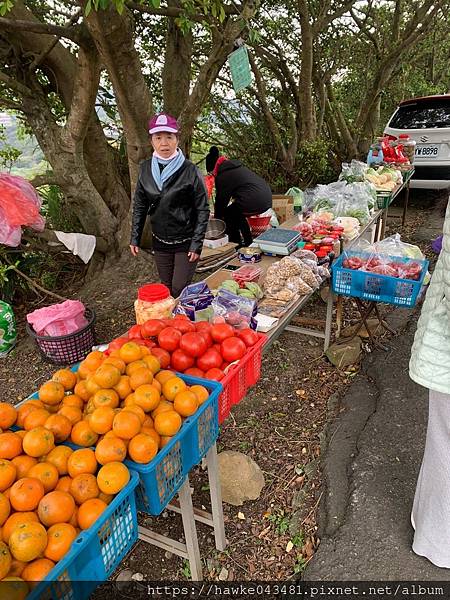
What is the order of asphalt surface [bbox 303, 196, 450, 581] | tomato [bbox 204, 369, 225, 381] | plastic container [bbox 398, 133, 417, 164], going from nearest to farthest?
1. tomato [bbox 204, 369, 225, 381]
2. asphalt surface [bbox 303, 196, 450, 581]
3. plastic container [bbox 398, 133, 417, 164]

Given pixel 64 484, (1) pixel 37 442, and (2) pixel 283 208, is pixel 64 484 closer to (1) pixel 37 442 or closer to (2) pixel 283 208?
(1) pixel 37 442

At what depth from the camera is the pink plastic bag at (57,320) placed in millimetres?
4121

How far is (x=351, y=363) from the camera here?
13.6 ft

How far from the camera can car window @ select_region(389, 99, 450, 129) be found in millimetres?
7715

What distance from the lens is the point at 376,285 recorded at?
3.57m

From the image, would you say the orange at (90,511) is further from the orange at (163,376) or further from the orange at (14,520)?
the orange at (163,376)

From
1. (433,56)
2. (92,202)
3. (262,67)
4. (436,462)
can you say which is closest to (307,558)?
(436,462)

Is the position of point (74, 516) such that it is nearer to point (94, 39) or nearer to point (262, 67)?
point (94, 39)

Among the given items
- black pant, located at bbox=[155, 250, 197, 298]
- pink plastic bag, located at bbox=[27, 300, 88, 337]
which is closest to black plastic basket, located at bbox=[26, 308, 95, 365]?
pink plastic bag, located at bbox=[27, 300, 88, 337]

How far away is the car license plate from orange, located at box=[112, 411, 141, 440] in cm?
782

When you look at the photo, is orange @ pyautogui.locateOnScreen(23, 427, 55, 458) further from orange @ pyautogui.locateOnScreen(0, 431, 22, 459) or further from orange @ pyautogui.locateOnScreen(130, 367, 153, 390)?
orange @ pyautogui.locateOnScreen(130, 367, 153, 390)

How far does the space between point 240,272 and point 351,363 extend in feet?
4.98

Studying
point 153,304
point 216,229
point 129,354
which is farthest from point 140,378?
point 216,229

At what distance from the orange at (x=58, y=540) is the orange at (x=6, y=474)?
222 millimetres
